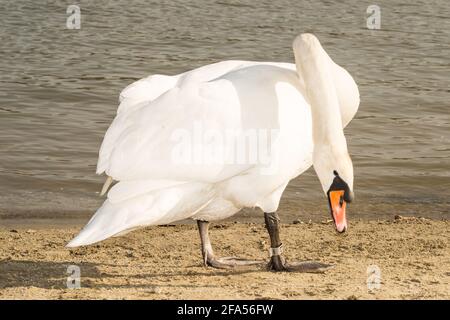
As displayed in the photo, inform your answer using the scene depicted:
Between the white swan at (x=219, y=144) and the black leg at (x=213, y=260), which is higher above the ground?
the white swan at (x=219, y=144)

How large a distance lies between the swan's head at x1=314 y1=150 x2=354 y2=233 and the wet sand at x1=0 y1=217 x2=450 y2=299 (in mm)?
431

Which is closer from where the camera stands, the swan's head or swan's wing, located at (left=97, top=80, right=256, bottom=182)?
swan's wing, located at (left=97, top=80, right=256, bottom=182)

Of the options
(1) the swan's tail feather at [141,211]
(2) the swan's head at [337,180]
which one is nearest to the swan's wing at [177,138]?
(1) the swan's tail feather at [141,211]

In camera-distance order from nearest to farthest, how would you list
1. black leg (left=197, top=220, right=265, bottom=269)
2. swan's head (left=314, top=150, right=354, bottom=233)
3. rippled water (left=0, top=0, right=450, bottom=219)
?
swan's head (left=314, top=150, right=354, bottom=233) → black leg (left=197, top=220, right=265, bottom=269) → rippled water (left=0, top=0, right=450, bottom=219)

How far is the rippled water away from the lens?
30.5 feet

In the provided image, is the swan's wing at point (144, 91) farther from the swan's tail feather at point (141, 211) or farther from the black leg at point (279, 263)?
the black leg at point (279, 263)

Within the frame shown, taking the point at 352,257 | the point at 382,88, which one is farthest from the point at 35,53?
the point at 352,257

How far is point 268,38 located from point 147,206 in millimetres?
10239

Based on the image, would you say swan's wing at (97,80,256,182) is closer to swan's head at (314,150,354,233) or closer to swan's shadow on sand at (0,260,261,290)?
swan's head at (314,150,354,233)

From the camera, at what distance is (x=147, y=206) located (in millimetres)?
5797

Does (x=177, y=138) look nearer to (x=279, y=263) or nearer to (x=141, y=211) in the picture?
(x=141, y=211)

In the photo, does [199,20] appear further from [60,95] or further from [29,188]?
[29,188]

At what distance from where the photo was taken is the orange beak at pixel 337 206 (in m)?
6.01

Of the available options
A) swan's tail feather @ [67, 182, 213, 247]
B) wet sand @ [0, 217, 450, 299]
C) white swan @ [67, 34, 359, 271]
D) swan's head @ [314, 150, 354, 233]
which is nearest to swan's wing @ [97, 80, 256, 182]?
white swan @ [67, 34, 359, 271]
